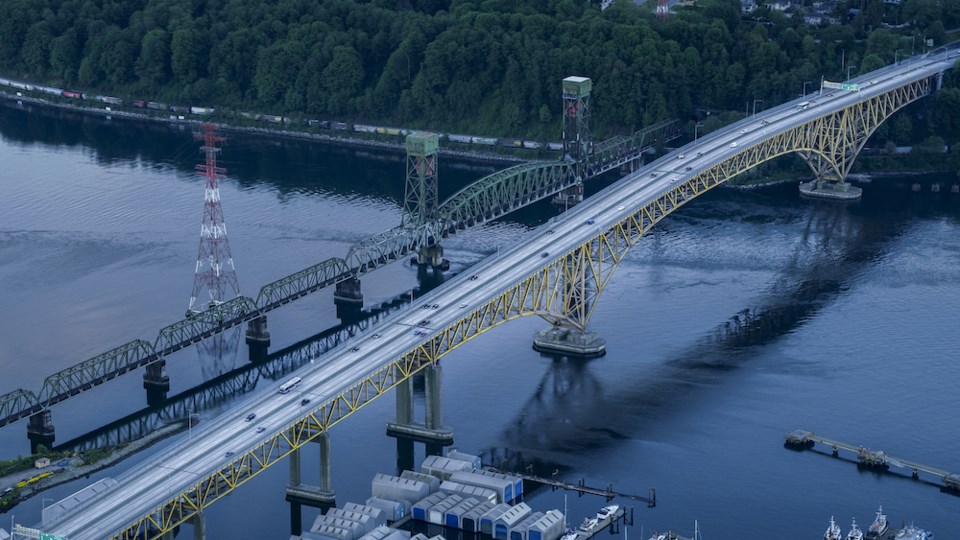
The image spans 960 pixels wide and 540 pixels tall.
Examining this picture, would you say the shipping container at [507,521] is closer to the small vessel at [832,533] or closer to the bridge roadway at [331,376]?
the bridge roadway at [331,376]

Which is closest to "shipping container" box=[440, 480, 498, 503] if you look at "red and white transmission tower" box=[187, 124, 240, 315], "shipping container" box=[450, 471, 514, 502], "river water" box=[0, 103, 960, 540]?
"shipping container" box=[450, 471, 514, 502]

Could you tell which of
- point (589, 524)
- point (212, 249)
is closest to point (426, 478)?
point (589, 524)

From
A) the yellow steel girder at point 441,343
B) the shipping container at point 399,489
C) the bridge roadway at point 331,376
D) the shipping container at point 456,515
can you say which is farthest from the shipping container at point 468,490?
the bridge roadway at point 331,376

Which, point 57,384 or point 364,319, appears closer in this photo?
point 57,384

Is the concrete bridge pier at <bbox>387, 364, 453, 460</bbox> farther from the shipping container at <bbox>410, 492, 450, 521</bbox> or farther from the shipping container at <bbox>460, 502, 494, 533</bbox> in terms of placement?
the shipping container at <bbox>460, 502, 494, 533</bbox>

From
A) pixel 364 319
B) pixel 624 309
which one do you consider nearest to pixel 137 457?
pixel 364 319

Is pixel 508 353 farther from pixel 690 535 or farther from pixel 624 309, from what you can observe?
pixel 690 535
